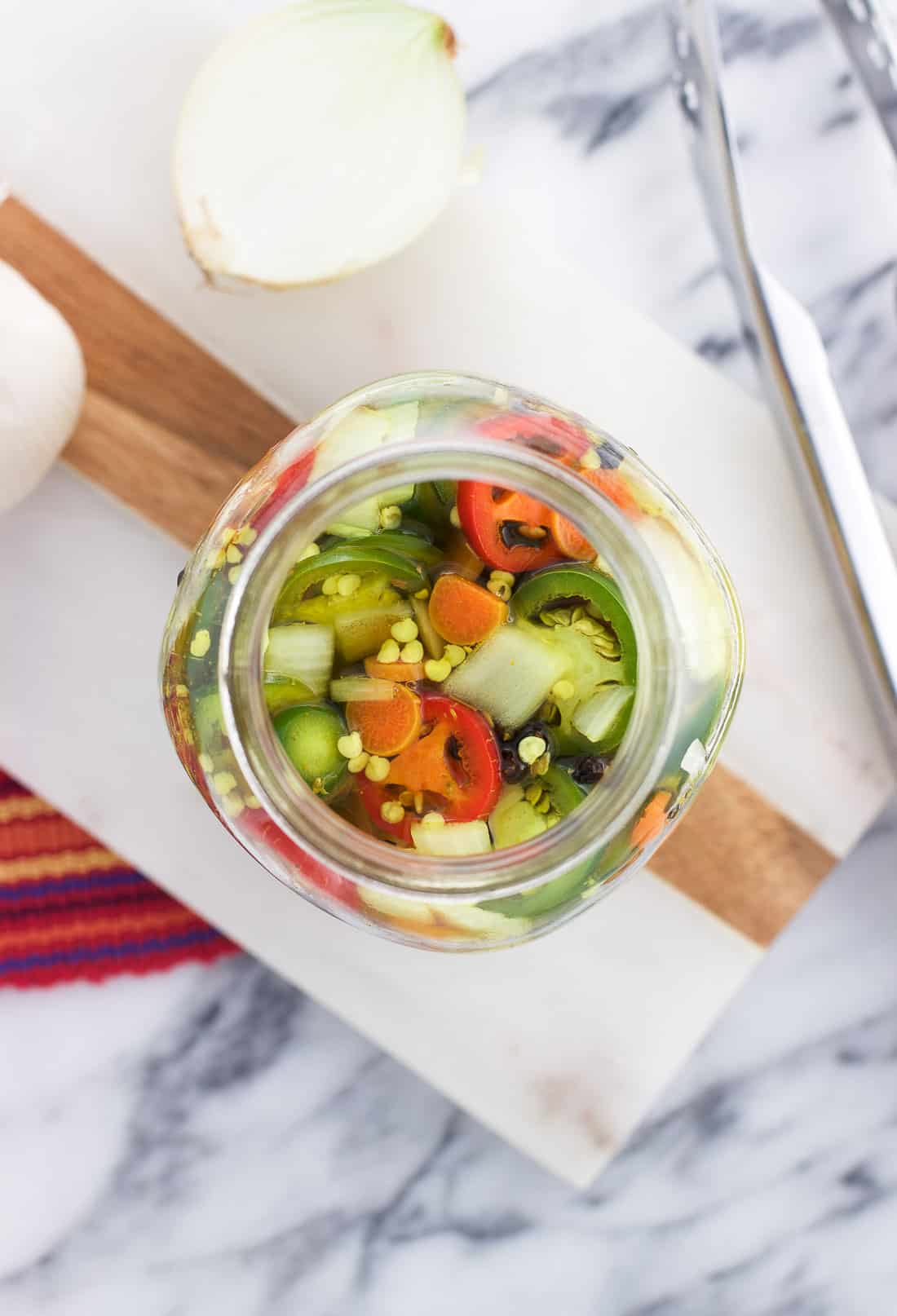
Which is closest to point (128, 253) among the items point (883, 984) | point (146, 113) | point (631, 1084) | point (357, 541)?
point (146, 113)

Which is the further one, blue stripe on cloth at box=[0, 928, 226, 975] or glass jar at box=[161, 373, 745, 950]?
blue stripe on cloth at box=[0, 928, 226, 975]

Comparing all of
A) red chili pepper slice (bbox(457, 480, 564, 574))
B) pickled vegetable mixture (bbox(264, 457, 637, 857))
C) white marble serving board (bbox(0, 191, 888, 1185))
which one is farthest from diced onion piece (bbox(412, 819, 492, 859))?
white marble serving board (bbox(0, 191, 888, 1185))

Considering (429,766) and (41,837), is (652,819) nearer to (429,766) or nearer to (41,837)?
(429,766)

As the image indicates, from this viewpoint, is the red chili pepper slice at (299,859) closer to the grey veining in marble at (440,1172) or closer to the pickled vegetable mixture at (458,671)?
the pickled vegetable mixture at (458,671)

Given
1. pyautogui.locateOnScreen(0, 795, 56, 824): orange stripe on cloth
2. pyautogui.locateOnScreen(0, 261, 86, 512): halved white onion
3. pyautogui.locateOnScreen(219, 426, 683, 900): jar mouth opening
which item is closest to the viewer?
pyautogui.locateOnScreen(219, 426, 683, 900): jar mouth opening

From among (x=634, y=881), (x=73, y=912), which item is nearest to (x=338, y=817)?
(x=634, y=881)

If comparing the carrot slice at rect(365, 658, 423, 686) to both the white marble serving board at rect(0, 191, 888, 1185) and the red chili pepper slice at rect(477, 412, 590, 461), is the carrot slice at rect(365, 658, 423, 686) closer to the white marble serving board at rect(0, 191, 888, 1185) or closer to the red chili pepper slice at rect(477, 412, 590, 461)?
the red chili pepper slice at rect(477, 412, 590, 461)

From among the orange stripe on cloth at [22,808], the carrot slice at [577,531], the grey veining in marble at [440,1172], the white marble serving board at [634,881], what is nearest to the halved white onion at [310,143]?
the white marble serving board at [634,881]
